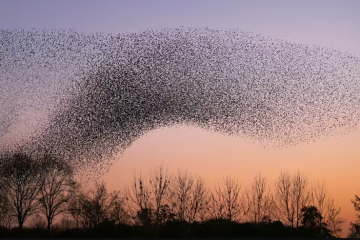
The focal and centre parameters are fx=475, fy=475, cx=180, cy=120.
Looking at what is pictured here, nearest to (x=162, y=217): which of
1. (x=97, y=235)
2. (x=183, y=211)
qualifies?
(x=183, y=211)

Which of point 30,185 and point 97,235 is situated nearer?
point 97,235

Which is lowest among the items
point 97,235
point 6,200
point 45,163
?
point 97,235

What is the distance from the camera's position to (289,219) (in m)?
46.7

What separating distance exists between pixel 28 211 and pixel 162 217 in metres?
18.0

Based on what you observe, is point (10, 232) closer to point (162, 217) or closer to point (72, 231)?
point (72, 231)

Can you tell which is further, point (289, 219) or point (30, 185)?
point (30, 185)

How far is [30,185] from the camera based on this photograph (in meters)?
54.4

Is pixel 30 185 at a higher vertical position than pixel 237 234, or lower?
higher

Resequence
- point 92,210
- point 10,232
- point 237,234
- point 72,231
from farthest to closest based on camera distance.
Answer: point 92,210 < point 10,232 < point 72,231 < point 237,234

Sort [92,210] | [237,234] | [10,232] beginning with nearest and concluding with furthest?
1. [237,234]
2. [10,232]
3. [92,210]

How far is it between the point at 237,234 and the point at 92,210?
22718mm

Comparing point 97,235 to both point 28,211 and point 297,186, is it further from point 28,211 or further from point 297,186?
point 297,186

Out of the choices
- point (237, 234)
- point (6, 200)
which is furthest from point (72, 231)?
point (237, 234)

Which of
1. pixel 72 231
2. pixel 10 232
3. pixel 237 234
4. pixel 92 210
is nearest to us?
pixel 237 234
